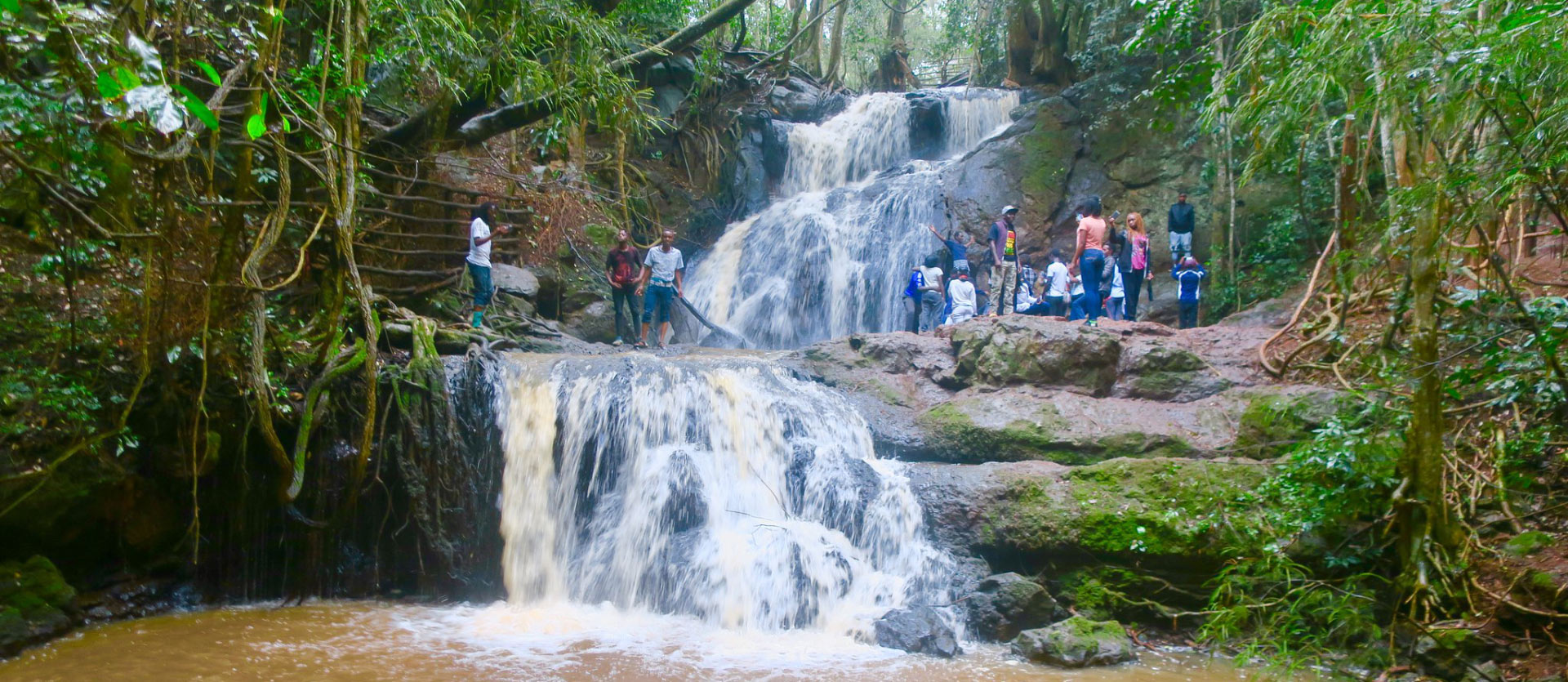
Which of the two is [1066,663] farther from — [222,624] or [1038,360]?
[222,624]

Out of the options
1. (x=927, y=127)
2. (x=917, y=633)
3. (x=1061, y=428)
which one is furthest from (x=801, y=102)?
(x=917, y=633)

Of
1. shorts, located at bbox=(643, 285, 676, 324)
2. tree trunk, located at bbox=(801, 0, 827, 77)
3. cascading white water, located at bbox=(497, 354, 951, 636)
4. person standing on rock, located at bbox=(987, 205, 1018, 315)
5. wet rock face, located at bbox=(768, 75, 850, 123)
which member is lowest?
cascading white water, located at bbox=(497, 354, 951, 636)

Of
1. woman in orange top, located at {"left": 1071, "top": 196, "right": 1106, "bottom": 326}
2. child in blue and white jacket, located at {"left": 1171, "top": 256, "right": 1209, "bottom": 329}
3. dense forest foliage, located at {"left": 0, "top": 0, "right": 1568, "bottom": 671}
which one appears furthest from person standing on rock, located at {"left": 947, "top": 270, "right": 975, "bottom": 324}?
dense forest foliage, located at {"left": 0, "top": 0, "right": 1568, "bottom": 671}

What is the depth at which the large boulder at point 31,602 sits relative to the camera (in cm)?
509

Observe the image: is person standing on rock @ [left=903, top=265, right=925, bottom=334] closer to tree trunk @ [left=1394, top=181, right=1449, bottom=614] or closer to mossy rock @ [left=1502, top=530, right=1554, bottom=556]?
tree trunk @ [left=1394, top=181, right=1449, bottom=614]

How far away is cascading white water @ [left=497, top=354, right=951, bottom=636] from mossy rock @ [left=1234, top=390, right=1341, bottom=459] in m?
2.61

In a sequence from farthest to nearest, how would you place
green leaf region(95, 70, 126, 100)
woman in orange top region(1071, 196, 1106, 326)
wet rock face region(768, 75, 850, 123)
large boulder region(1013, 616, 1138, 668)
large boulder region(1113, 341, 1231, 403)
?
wet rock face region(768, 75, 850, 123) < woman in orange top region(1071, 196, 1106, 326) < large boulder region(1113, 341, 1231, 403) < large boulder region(1013, 616, 1138, 668) < green leaf region(95, 70, 126, 100)

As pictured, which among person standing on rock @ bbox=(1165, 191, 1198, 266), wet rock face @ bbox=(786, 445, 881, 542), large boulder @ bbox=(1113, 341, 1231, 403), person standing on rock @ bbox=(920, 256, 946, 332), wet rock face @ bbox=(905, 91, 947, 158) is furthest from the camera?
wet rock face @ bbox=(905, 91, 947, 158)

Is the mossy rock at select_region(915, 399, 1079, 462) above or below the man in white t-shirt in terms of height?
below

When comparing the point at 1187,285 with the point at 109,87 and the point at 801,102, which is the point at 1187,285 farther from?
the point at 109,87

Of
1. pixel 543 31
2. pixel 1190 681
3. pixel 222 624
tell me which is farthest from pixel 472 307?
pixel 1190 681

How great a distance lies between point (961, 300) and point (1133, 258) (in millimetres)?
2237

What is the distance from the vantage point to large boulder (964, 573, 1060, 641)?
5.87m

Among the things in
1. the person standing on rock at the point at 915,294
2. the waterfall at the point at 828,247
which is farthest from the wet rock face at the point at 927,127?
the person standing on rock at the point at 915,294
